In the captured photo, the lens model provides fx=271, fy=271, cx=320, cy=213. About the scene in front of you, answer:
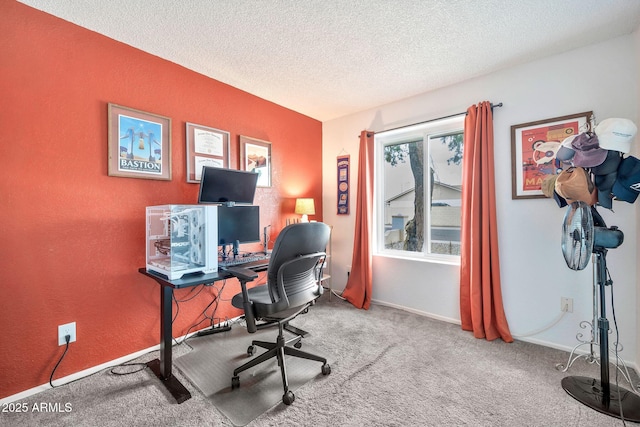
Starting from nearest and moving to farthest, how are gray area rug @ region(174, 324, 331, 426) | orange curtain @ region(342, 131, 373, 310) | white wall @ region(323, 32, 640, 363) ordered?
1. gray area rug @ region(174, 324, 331, 426)
2. white wall @ region(323, 32, 640, 363)
3. orange curtain @ region(342, 131, 373, 310)

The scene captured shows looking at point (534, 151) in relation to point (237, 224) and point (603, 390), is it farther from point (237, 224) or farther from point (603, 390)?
point (237, 224)

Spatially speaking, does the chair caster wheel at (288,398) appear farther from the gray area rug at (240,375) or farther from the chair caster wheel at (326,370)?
the chair caster wheel at (326,370)

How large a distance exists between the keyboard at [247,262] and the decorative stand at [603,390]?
7.16ft

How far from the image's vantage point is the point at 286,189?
3395mm

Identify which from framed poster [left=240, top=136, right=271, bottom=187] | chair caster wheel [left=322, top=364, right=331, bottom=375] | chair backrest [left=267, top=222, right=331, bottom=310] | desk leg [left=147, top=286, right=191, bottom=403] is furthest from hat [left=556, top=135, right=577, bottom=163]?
desk leg [left=147, top=286, right=191, bottom=403]

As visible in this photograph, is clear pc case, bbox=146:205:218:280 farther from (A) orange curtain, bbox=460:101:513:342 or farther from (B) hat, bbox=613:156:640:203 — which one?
(B) hat, bbox=613:156:640:203

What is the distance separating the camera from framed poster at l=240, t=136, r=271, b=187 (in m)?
2.89

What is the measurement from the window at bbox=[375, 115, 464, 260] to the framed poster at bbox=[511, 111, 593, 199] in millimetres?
543

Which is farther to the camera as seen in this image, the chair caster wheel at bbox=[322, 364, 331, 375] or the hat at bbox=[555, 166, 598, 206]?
the chair caster wheel at bbox=[322, 364, 331, 375]

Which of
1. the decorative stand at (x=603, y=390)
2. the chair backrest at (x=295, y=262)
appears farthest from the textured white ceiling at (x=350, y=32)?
the decorative stand at (x=603, y=390)

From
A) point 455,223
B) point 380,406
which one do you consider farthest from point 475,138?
point 380,406

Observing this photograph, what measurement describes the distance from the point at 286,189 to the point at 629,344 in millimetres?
3296

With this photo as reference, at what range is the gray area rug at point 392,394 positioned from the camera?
150 cm

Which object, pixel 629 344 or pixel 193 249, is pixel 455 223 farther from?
pixel 193 249
